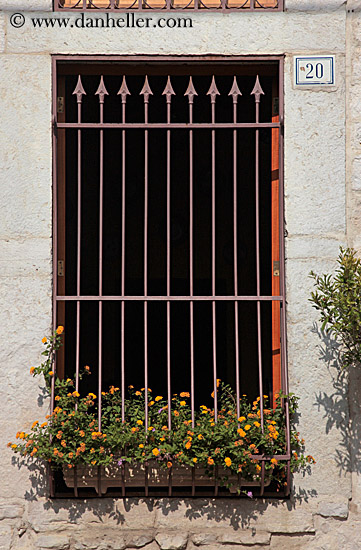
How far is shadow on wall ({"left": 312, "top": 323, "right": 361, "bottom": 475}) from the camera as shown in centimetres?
373

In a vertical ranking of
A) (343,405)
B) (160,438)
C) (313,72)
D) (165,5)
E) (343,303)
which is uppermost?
(165,5)

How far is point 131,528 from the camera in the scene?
367cm

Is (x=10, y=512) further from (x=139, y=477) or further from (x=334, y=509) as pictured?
(x=334, y=509)

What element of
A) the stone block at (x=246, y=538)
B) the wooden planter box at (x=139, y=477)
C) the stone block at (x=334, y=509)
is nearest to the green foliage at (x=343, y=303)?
the stone block at (x=334, y=509)

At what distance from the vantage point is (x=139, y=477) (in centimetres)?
365

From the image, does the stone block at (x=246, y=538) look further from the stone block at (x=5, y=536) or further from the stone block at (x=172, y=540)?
the stone block at (x=5, y=536)

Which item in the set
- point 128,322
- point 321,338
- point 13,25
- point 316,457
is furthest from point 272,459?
point 128,322

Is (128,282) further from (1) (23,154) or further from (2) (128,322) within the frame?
(1) (23,154)

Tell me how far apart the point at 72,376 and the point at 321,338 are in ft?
7.05

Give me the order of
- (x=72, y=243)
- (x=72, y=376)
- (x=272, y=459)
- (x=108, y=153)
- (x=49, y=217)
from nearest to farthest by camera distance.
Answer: (x=272, y=459), (x=49, y=217), (x=72, y=376), (x=72, y=243), (x=108, y=153)

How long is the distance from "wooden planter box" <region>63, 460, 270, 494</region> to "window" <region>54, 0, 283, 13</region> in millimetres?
2494

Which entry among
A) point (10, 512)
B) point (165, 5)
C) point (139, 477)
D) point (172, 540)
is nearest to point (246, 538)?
point (172, 540)

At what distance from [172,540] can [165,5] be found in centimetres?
292

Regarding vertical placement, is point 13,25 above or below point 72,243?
above
